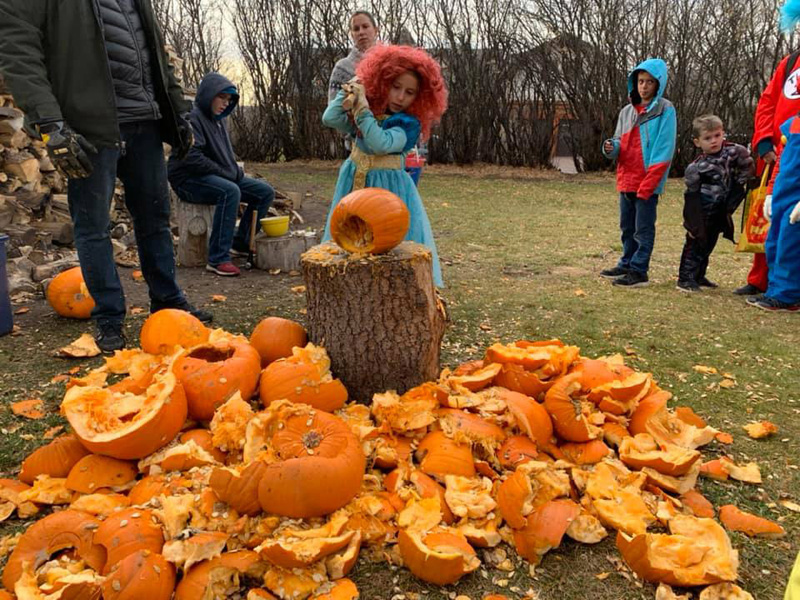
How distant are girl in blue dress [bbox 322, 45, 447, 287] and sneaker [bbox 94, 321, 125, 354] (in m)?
1.46

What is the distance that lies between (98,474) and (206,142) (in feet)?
14.1

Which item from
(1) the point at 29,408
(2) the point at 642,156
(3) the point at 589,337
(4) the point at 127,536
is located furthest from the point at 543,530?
(2) the point at 642,156

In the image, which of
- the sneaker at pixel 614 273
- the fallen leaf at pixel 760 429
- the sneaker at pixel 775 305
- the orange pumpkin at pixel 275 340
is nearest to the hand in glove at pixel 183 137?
the orange pumpkin at pixel 275 340

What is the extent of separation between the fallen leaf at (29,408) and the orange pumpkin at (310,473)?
1.40 m

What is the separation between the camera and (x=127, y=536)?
1805mm

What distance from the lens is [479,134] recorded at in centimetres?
1655

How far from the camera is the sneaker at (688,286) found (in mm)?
5402

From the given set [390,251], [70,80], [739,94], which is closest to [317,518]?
[390,251]

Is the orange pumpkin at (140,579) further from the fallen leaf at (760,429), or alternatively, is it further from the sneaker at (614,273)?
the sneaker at (614,273)

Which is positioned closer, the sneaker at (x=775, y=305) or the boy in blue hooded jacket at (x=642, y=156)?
the sneaker at (x=775, y=305)

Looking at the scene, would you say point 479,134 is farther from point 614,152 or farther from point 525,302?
point 525,302

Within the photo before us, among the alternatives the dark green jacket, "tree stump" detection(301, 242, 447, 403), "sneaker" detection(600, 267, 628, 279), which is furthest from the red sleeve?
the dark green jacket

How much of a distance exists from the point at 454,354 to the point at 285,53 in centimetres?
1535

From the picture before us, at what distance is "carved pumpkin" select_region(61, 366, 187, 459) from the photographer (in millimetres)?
2164
